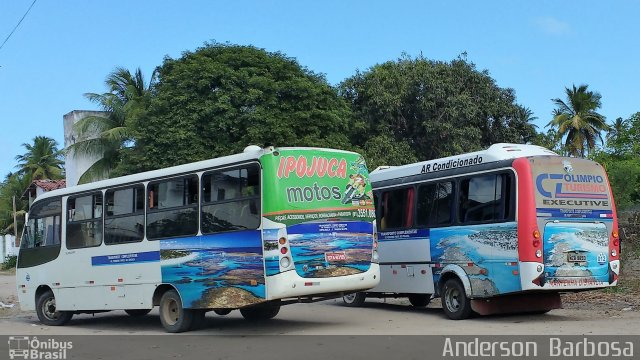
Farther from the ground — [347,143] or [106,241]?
[347,143]

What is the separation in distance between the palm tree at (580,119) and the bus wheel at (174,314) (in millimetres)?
45809

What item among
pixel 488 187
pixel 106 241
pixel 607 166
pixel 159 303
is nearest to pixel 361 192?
pixel 488 187

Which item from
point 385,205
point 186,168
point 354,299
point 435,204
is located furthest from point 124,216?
point 354,299

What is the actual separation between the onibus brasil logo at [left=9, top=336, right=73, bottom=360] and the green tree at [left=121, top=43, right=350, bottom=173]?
15.1m

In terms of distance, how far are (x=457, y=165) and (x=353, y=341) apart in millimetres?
4609

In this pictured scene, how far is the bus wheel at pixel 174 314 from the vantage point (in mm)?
12703

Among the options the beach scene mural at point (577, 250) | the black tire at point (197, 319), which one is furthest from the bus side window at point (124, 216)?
the beach scene mural at point (577, 250)

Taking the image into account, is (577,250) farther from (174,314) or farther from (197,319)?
(174,314)

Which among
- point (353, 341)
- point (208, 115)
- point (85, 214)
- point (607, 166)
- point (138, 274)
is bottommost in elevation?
point (353, 341)

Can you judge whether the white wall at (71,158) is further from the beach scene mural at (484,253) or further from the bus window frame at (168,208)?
the beach scene mural at (484,253)

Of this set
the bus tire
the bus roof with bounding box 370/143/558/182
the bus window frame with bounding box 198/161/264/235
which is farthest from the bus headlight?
the bus roof with bounding box 370/143/558/182

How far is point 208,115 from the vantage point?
1103 inches

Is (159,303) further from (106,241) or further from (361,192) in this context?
(361,192)

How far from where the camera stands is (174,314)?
13.1m
